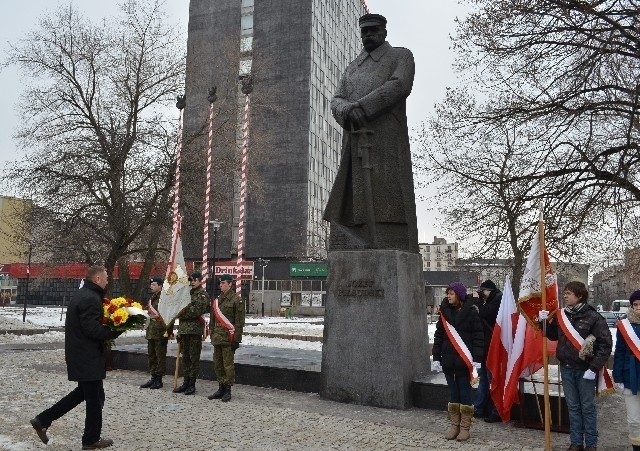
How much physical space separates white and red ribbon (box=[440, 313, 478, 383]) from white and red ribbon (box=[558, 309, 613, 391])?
1.06 meters

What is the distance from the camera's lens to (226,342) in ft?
29.4

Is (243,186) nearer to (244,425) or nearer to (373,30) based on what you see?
(373,30)

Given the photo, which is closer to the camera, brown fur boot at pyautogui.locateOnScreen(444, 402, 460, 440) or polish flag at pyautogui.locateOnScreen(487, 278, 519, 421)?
brown fur boot at pyautogui.locateOnScreen(444, 402, 460, 440)

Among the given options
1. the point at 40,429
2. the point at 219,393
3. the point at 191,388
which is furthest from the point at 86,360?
the point at 191,388

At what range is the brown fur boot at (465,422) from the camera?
6516mm

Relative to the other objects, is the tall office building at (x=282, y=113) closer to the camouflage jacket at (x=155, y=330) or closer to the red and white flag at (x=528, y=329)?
the camouflage jacket at (x=155, y=330)

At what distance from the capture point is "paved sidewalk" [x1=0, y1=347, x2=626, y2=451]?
245 inches

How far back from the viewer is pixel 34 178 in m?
24.2

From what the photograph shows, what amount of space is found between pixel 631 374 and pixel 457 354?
1.78 meters

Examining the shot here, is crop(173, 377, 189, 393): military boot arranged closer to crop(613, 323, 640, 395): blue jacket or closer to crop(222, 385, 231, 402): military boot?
crop(222, 385, 231, 402): military boot

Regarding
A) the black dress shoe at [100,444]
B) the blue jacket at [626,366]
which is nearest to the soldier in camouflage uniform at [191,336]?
the black dress shoe at [100,444]

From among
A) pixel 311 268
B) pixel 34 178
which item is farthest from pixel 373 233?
pixel 311 268

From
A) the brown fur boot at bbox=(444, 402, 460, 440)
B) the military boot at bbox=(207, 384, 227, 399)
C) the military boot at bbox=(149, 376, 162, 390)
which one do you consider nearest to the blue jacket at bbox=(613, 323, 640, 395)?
the brown fur boot at bbox=(444, 402, 460, 440)

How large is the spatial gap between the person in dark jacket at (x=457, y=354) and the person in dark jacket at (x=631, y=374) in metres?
1.43
